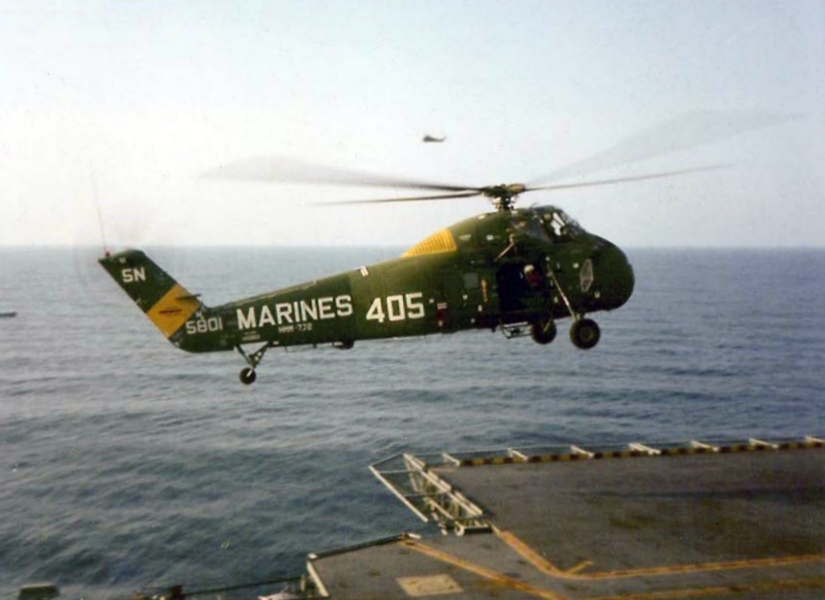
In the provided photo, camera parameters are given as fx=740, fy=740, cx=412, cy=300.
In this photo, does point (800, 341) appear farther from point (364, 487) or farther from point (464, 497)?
point (464, 497)

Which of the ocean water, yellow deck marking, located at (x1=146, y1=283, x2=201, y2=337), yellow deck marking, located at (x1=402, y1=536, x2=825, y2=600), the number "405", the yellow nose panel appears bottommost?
the ocean water

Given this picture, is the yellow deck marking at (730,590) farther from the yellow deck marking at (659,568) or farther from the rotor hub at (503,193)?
the rotor hub at (503,193)

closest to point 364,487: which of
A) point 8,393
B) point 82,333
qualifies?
point 8,393

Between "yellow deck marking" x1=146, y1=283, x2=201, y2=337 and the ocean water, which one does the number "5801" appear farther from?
the ocean water

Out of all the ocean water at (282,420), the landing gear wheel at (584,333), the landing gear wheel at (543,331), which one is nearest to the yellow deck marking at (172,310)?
the ocean water at (282,420)

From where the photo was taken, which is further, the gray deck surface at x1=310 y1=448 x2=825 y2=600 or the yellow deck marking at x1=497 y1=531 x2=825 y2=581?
the yellow deck marking at x1=497 y1=531 x2=825 y2=581

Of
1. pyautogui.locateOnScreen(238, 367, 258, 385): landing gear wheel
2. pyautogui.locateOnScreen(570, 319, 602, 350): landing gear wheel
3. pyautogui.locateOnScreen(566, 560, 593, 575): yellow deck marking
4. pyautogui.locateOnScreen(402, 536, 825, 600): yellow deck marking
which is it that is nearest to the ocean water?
pyautogui.locateOnScreen(238, 367, 258, 385): landing gear wheel

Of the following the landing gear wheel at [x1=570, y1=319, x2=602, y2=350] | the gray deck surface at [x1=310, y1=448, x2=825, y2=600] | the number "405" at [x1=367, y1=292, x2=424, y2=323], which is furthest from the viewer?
the landing gear wheel at [x1=570, y1=319, x2=602, y2=350]
